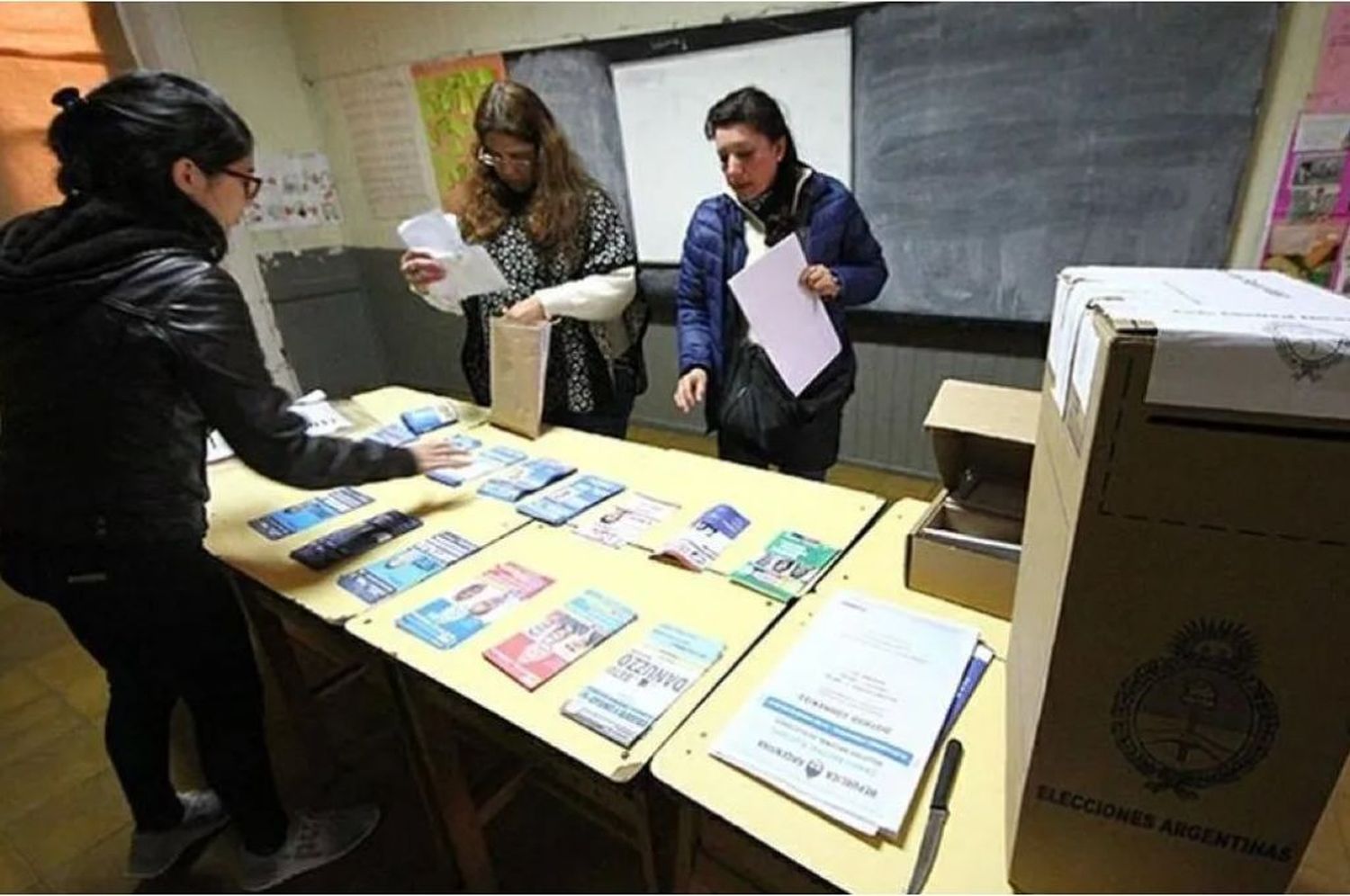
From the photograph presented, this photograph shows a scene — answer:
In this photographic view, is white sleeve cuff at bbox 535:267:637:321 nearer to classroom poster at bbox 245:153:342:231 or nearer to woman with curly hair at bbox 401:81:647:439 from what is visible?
woman with curly hair at bbox 401:81:647:439

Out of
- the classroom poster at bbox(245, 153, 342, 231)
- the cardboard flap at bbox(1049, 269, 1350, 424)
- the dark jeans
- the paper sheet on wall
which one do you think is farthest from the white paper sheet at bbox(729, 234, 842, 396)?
the classroom poster at bbox(245, 153, 342, 231)

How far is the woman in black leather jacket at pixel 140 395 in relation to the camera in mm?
861

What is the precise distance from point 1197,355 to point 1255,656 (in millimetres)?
219

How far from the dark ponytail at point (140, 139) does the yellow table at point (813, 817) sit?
3.11 ft

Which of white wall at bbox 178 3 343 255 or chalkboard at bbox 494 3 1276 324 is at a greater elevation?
white wall at bbox 178 3 343 255

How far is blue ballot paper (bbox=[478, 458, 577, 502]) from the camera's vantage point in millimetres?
1282

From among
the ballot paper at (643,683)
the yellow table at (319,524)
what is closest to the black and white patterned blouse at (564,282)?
the yellow table at (319,524)

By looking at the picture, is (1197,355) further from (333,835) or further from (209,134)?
(333,835)

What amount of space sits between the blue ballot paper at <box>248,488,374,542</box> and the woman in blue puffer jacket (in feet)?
2.31

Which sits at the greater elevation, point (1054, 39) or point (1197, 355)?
point (1054, 39)

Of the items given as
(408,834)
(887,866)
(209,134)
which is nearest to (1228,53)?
(887,866)

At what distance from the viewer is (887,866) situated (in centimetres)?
60

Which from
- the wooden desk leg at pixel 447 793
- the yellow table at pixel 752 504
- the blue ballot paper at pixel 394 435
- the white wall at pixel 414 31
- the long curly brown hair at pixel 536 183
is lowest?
the wooden desk leg at pixel 447 793

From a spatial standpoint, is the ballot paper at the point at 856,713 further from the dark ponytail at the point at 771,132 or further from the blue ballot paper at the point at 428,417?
the blue ballot paper at the point at 428,417
